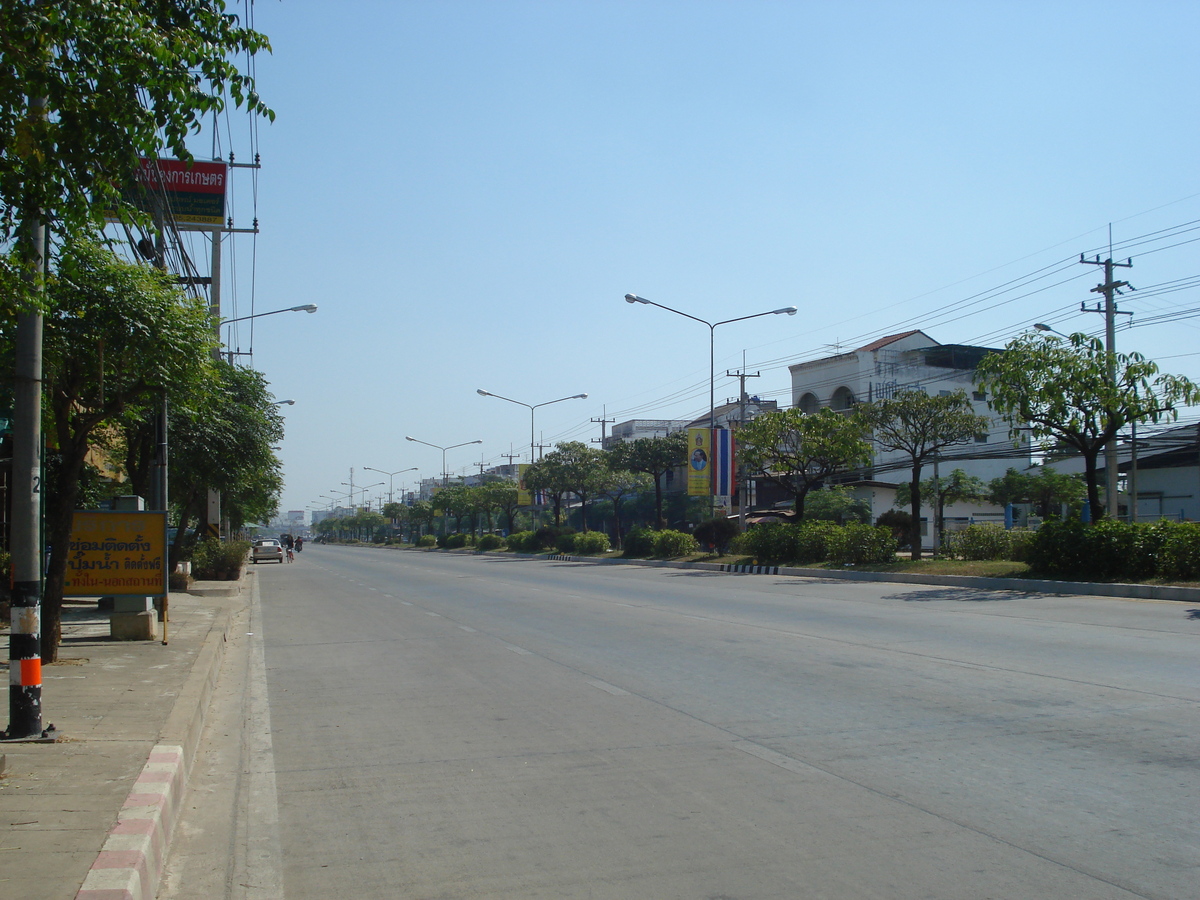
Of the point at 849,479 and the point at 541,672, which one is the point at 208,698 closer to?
the point at 541,672

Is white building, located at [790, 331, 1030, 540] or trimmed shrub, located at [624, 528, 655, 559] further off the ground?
white building, located at [790, 331, 1030, 540]

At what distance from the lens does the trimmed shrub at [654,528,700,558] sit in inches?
1753

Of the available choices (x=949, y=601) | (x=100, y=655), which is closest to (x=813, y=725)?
(x=100, y=655)

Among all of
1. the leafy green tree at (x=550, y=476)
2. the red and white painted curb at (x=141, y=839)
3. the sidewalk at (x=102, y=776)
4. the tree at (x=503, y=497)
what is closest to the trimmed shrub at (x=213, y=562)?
the sidewalk at (x=102, y=776)

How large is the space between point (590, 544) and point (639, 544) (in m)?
6.49

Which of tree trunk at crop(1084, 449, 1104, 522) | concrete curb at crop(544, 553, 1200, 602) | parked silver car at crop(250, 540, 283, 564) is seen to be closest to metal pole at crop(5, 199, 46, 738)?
concrete curb at crop(544, 553, 1200, 602)

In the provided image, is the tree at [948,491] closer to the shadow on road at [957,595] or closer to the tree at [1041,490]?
the tree at [1041,490]

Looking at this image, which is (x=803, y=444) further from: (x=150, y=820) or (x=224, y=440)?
(x=150, y=820)

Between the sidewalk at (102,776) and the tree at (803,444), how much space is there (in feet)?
85.2

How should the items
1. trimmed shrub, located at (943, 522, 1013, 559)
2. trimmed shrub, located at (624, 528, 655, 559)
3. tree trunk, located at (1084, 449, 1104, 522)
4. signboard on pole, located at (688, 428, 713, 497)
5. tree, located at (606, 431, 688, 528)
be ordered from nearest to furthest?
1. tree trunk, located at (1084, 449, 1104, 522)
2. trimmed shrub, located at (943, 522, 1013, 559)
3. signboard on pole, located at (688, 428, 713, 497)
4. trimmed shrub, located at (624, 528, 655, 559)
5. tree, located at (606, 431, 688, 528)

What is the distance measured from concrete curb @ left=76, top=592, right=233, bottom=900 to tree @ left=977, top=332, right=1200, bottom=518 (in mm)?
20041

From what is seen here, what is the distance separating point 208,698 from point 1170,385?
21.7 metres

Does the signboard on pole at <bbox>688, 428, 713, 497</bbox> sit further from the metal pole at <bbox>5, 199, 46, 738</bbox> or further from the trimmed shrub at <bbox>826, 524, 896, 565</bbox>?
the metal pole at <bbox>5, 199, 46, 738</bbox>

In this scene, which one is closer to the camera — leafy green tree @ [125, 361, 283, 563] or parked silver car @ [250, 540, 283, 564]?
leafy green tree @ [125, 361, 283, 563]
